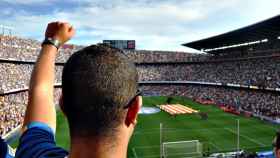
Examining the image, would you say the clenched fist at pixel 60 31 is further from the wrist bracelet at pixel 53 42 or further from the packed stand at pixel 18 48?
the packed stand at pixel 18 48

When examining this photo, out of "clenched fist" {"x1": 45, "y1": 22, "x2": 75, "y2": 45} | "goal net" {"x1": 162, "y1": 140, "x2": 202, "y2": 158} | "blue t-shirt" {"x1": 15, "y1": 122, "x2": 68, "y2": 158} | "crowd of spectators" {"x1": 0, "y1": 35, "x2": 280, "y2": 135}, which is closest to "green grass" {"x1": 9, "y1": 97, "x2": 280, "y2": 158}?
"goal net" {"x1": 162, "y1": 140, "x2": 202, "y2": 158}

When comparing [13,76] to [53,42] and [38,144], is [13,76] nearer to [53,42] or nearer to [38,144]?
[53,42]

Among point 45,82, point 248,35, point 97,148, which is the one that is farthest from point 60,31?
point 248,35

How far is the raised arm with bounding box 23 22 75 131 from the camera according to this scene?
2240 millimetres

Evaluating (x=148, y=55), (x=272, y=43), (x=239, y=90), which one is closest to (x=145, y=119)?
(x=239, y=90)

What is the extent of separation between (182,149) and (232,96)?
124 ft

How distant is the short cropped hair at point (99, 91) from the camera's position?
5.79 ft

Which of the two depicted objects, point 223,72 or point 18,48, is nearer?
point 18,48

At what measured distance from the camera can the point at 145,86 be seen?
3607 inches

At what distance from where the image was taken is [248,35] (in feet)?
213

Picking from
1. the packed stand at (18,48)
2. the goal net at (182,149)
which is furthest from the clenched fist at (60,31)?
the packed stand at (18,48)

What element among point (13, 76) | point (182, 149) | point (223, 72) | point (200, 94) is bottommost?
point (182, 149)

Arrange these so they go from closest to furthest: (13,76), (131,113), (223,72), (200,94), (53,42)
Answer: (131,113), (53,42), (13,76), (223,72), (200,94)

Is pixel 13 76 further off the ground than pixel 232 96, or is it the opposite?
pixel 13 76
